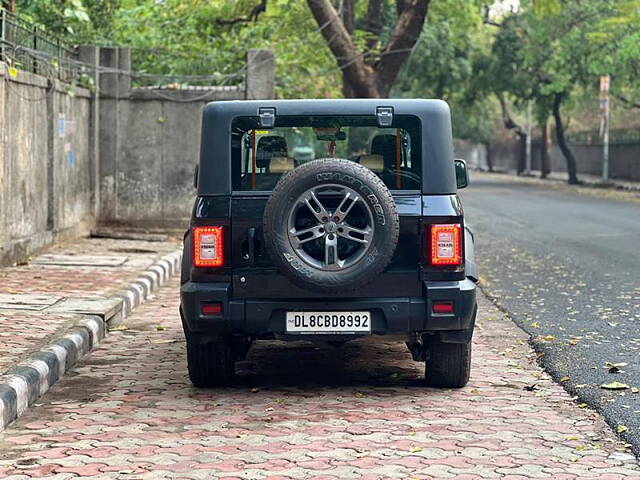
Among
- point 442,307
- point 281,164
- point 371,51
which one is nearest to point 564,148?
point 371,51

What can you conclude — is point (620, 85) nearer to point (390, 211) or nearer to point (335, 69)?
point (335, 69)

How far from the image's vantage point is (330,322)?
7.50m

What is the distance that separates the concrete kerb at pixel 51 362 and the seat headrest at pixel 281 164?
6.27ft

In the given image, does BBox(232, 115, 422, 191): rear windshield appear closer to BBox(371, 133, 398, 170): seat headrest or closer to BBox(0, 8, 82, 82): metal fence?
BBox(371, 133, 398, 170): seat headrest

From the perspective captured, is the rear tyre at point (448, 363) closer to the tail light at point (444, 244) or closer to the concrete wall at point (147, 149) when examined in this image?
the tail light at point (444, 244)

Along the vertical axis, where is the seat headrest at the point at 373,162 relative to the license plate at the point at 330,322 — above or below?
above

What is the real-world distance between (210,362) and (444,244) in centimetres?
164

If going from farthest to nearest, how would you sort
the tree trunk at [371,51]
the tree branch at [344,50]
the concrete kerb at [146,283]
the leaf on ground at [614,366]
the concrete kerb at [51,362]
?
the tree trunk at [371,51] → the tree branch at [344,50] → the concrete kerb at [146,283] → the leaf on ground at [614,366] → the concrete kerb at [51,362]

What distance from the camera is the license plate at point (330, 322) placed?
750cm

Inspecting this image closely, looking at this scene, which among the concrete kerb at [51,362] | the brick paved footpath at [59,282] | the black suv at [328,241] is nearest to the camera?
the concrete kerb at [51,362]

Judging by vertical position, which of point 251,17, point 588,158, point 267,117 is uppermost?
point 251,17

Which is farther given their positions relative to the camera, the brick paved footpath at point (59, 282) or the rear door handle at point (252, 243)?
the brick paved footpath at point (59, 282)

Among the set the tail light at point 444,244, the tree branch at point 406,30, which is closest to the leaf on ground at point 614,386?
the tail light at point 444,244

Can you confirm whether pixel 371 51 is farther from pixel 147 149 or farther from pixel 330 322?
pixel 330 322
